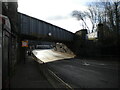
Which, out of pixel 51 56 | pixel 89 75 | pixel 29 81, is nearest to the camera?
pixel 29 81

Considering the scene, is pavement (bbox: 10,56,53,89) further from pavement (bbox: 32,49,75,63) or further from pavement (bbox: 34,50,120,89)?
pavement (bbox: 32,49,75,63)

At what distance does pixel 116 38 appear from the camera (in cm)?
2875

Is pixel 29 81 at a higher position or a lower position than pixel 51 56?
higher

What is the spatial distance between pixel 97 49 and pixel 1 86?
98.5 feet

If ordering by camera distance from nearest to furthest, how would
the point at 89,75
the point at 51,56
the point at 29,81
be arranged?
the point at 29,81, the point at 89,75, the point at 51,56

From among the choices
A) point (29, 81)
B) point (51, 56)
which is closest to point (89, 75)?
point (29, 81)

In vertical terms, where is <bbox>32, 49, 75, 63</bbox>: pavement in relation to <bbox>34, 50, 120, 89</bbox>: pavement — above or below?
below

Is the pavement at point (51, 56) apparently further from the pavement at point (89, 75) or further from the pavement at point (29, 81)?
the pavement at point (29, 81)

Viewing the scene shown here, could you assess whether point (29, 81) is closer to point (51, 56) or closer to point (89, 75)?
point (89, 75)

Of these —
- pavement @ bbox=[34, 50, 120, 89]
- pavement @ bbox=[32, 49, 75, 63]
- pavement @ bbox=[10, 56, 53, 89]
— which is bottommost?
pavement @ bbox=[32, 49, 75, 63]

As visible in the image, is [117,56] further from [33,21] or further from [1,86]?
[1,86]

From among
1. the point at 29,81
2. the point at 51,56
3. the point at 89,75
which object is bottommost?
the point at 51,56

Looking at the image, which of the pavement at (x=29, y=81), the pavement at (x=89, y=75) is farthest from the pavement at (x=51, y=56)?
the pavement at (x=29, y=81)

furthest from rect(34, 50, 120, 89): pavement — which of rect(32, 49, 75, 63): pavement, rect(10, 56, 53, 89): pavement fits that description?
rect(32, 49, 75, 63): pavement
